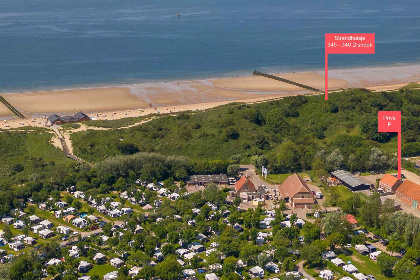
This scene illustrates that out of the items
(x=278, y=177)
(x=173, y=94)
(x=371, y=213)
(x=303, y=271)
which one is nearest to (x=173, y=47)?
Answer: (x=173, y=94)

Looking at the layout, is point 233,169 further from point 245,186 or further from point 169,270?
point 169,270

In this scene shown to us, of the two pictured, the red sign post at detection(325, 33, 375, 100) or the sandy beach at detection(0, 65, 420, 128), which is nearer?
the sandy beach at detection(0, 65, 420, 128)

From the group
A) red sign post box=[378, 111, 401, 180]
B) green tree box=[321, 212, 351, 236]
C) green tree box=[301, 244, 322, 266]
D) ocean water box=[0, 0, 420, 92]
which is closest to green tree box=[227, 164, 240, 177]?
green tree box=[321, 212, 351, 236]

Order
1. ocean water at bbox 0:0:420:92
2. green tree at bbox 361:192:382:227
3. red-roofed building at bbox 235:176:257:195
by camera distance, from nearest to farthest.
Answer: green tree at bbox 361:192:382:227 < red-roofed building at bbox 235:176:257:195 < ocean water at bbox 0:0:420:92

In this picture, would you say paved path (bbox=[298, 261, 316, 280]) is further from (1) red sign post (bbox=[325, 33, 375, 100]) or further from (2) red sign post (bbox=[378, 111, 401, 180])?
(1) red sign post (bbox=[325, 33, 375, 100])

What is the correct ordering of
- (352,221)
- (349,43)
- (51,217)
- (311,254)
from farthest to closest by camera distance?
(349,43)
(51,217)
(352,221)
(311,254)

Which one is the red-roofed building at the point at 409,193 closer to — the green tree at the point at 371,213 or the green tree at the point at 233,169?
the green tree at the point at 371,213

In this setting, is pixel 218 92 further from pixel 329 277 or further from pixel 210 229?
pixel 329 277
